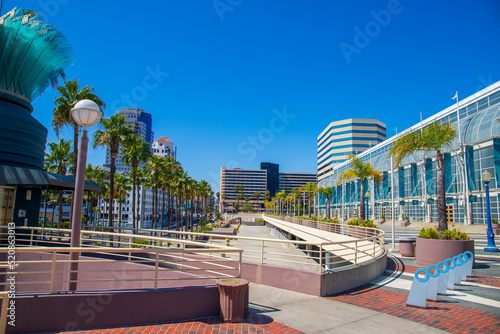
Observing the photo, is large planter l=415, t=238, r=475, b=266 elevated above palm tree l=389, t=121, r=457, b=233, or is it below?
below

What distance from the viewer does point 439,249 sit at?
12.6 meters

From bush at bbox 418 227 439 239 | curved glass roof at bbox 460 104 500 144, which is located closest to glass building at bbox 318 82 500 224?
curved glass roof at bbox 460 104 500 144

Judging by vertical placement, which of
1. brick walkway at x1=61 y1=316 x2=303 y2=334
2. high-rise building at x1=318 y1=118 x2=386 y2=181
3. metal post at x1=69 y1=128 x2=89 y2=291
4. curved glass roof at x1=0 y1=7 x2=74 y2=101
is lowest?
brick walkway at x1=61 y1=316 x2=303 y2=334

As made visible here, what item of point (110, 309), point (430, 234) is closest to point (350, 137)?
point (430, 234)

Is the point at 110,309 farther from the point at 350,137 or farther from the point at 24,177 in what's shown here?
the point at 350,137

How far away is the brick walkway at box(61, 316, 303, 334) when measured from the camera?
18.6 feet

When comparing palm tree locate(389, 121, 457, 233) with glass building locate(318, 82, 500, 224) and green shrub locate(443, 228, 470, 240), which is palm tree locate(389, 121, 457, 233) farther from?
glass building locate(318, 82, 500, 224)

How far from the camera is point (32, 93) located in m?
21.2

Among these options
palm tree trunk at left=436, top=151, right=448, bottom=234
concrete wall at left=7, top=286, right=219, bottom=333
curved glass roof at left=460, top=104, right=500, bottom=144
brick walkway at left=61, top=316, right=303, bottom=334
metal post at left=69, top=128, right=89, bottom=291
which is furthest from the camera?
curved glass roof at left=460, top=104, right=500, bottom=144

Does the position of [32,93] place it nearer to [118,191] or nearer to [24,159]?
[24,159]

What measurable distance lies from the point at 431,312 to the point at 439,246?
661cm

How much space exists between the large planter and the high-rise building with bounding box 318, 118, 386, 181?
109 metres

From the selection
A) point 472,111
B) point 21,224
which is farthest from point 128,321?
point 472,111

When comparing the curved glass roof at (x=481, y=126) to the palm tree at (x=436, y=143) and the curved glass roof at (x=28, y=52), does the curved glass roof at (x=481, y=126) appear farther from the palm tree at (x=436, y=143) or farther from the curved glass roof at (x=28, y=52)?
the curved glass roof at (x=28, y=52)
